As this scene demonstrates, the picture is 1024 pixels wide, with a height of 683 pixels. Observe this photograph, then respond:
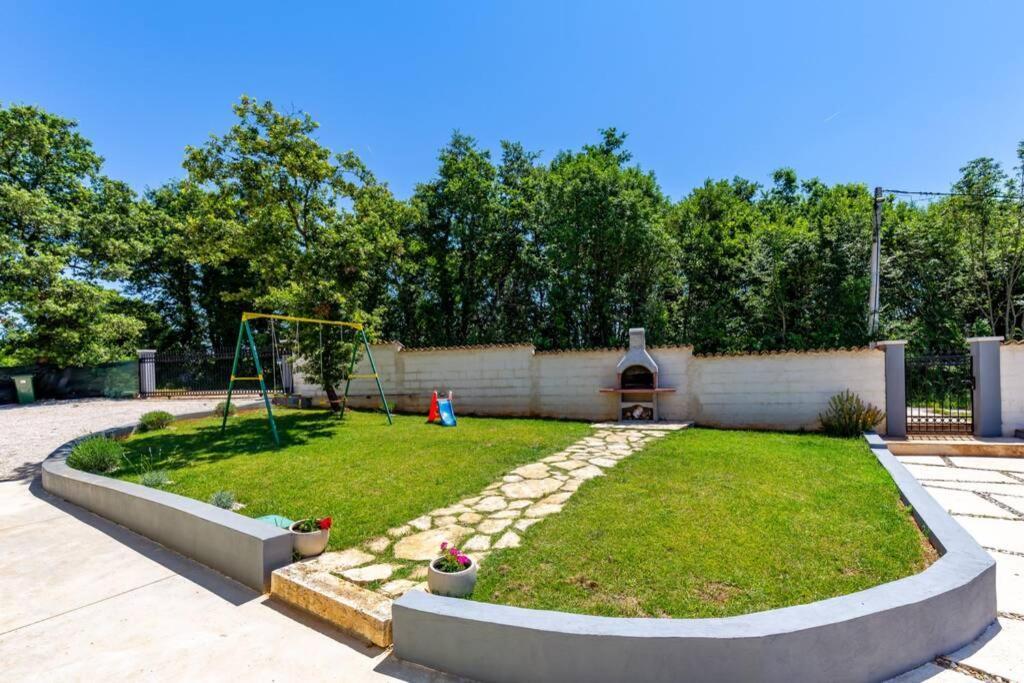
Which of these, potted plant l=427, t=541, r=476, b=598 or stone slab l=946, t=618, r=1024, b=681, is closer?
stone slab l=946, t=618, r=1024, b=681

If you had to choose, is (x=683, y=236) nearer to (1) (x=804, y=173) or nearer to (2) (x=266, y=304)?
(1) (x=804, y=173)

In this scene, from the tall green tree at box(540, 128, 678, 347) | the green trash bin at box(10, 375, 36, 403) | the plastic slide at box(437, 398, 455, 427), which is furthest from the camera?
the green trash bin at box(10, 375, 36, 403)

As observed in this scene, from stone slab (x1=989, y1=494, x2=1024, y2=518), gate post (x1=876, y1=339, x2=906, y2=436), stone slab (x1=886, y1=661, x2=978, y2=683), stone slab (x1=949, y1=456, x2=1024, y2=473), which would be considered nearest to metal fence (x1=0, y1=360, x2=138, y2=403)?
stone slab (x1=886, y1=661, x2=978, y2=683)

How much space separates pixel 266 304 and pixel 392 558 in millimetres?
8830

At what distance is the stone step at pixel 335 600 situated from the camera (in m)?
2.48

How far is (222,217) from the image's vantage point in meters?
10.3

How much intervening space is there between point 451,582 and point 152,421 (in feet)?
28.5

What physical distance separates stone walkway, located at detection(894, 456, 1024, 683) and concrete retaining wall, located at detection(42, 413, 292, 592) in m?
3.55

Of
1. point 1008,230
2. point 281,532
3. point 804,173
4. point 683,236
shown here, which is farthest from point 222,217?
point 804,173

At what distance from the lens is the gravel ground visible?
23.7 ft

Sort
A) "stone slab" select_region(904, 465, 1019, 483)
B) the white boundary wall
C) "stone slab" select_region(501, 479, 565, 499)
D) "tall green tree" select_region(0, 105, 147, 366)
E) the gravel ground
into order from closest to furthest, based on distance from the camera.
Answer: "stone slab" select_region(501, 479, 565, 499)
"stone slab" select_region(904, 465, 1019, 483)
the gravel ground
the white boundary wall
"tall green tree" select_region(0, 105, 147, 366)

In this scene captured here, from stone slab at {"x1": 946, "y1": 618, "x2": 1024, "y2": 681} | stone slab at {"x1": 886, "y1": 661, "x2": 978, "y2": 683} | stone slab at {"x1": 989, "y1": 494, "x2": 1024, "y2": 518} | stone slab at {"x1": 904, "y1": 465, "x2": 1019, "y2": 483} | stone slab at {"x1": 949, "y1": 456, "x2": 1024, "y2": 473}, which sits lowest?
stone slab at {"x1": 949, "y1": 456, "x2": 1024, "y2": 473}

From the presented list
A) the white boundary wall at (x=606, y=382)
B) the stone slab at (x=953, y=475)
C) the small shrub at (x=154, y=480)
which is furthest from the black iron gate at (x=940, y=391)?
the small shrub at (x=154, y=480)

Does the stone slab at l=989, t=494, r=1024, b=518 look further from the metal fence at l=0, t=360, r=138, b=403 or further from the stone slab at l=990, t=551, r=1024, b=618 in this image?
the metal fence at l=0, t=360, r=138, b=403
